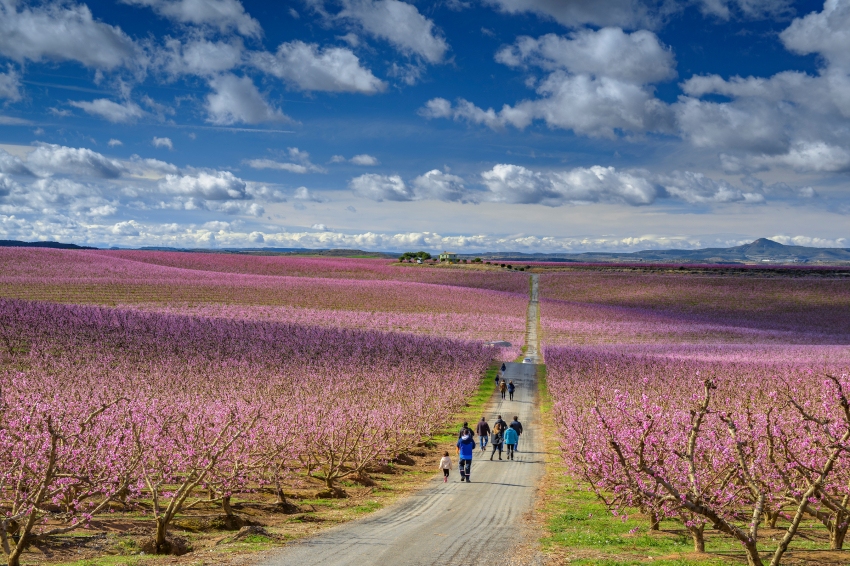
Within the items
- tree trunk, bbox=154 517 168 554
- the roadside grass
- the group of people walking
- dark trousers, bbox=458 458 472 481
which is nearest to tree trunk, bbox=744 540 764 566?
the roadside grass

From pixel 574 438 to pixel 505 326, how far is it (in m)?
52.0

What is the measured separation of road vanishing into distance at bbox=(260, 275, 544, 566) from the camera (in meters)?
15.0

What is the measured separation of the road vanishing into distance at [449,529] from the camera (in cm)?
1505

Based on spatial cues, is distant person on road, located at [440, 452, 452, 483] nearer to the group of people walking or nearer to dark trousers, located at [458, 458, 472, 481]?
the group of people walking

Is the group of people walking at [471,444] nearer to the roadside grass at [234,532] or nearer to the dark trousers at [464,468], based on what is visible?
the dark trousers at [464,468]

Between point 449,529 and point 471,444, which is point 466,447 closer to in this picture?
point 471,444

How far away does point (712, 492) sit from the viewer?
14.9 meters

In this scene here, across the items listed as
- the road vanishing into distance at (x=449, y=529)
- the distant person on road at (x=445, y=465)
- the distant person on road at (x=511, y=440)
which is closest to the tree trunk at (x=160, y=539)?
the road vanishing into distance at (x=449, y=529)

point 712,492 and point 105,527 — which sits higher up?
point 712,492

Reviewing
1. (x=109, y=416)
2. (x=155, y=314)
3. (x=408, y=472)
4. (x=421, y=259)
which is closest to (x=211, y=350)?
(x=155, y=314)

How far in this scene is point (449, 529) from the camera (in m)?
18.1

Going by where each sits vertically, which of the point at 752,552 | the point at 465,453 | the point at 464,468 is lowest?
the point at 464,468

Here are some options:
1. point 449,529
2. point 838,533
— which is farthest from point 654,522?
point 449,529

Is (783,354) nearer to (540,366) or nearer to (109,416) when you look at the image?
(540,366)
